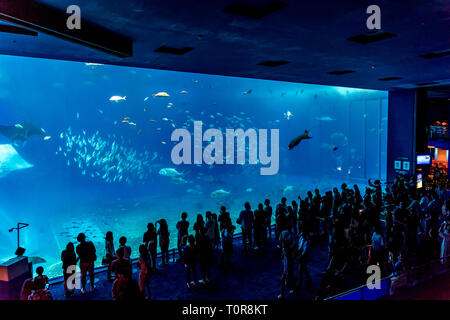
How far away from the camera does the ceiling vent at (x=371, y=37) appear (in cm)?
671

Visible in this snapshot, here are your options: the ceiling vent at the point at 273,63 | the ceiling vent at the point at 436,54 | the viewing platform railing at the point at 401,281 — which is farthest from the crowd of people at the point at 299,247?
the ceiling vent at the point at 273,63

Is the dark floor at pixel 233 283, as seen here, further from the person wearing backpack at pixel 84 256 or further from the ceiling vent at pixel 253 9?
the ceiling vent at pixel 253 9

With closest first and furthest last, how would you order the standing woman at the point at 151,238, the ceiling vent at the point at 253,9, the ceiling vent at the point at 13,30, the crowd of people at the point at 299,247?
1. the ceiling vent at the point at 253,9
2. the ceiling vent at the point at 13,30
3. the crowd of people at the point at 299,247
4. the standing woman at the point at 151,238

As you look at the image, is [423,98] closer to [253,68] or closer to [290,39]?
[253,68]

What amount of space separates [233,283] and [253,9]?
6211 mm

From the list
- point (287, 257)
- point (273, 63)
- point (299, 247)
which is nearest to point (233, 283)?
point (287, 257)

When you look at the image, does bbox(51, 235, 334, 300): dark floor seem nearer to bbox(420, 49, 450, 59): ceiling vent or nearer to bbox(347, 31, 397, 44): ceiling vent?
bbox(347, 31, 397, 44): ceiling vent

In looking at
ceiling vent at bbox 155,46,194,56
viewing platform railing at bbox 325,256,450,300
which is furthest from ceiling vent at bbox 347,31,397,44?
viewing platform railing at bbox 325,256,450,300

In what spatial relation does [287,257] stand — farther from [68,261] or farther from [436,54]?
[436,54]

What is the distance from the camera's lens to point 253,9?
530 centimetres

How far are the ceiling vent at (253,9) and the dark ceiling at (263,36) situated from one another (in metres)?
0.04

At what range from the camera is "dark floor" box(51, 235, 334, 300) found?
7012 millimetres
